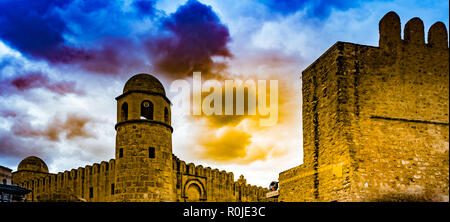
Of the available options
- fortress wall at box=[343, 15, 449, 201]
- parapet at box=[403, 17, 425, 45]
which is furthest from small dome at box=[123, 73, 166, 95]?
parapet at box=[403, 17, 425, 45]

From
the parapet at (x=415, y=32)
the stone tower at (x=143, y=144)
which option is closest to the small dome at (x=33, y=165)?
the stone tower at (x=143, y=144)

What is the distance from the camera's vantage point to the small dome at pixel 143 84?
2569 cm

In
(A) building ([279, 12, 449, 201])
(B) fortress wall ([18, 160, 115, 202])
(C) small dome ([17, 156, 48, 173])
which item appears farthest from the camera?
(C) small dome ([17, 156, 48, 173])

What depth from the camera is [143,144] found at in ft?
81.6

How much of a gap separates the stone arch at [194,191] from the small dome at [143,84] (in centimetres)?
651

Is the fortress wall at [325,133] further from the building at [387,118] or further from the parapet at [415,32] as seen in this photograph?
the parapet at [415,32]

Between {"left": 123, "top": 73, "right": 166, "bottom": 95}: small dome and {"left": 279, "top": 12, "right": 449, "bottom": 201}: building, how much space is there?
46.1 ft

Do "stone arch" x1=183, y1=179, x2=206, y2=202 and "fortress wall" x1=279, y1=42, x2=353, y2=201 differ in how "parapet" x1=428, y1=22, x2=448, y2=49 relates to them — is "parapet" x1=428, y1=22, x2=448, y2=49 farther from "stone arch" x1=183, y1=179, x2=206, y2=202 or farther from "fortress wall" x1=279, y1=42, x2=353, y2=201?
"stone arch" x1=183, y1=179, x2=206, y2=202

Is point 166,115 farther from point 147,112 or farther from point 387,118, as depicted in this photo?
point 387,118

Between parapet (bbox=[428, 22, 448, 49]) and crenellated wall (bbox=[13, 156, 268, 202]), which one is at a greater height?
parapet (bbox=[428, 22, 448, 49])

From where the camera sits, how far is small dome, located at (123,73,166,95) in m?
25.7
